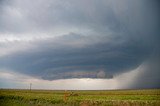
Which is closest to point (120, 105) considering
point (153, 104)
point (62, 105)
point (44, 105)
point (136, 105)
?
point (136, 105)

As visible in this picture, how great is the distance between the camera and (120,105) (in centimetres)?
3222

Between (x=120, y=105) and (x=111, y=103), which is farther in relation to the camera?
(x=111, y=103)

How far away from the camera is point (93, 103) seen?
111ft

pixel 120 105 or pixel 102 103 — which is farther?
pixel 102 103

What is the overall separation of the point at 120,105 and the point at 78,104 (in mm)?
5563

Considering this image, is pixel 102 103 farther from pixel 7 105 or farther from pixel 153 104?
pixel 7 105

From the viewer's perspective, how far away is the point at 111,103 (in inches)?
1359

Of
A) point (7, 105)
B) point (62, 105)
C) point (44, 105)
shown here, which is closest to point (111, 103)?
point (62, 105)

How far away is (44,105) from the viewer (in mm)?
33750

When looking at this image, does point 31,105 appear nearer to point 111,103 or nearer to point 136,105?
point 111,103

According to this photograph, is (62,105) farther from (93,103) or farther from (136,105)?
(136,105)

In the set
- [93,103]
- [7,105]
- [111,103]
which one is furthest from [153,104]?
[7,105]

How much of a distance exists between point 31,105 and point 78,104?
20.0ft

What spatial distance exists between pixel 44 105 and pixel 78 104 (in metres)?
4.43
